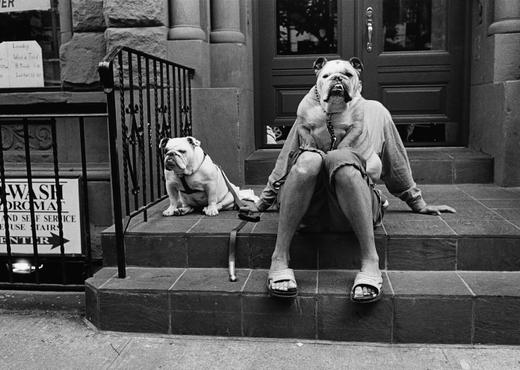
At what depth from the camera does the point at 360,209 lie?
10.8ft

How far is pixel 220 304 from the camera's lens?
3.43 meters

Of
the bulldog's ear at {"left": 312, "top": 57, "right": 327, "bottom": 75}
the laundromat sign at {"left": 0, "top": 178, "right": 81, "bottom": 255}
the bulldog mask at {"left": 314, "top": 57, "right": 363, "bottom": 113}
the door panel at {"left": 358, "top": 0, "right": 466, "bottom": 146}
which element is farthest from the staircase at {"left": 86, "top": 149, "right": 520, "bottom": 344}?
the door panel at {"left": 358, "top": 0, "right": 466, "bottom": 146}

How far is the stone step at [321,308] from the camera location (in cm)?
Answer: 326

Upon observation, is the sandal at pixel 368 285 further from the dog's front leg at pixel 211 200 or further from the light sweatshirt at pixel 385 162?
the dog's front leg at pixel 211 200

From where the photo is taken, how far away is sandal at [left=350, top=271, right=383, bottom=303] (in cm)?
321

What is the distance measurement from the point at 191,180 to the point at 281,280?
1259 mm

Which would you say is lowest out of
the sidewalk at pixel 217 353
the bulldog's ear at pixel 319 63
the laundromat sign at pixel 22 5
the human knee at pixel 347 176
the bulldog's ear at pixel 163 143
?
the sidewalk at pixel 217 353

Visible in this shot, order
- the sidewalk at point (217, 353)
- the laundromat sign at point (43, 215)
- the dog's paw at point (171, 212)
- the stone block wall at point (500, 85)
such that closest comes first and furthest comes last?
the sidewalk at point (217, 353)
the dog's paw at point (171, 212)
the stone block wall at point (500, 85)
the laundromat sign at point (43, 215)

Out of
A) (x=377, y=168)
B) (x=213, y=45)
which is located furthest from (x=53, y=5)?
(x=377, y=168)

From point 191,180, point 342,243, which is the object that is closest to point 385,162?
point 342,243

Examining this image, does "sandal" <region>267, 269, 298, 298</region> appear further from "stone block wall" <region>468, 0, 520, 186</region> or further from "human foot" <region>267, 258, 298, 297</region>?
"stone block wall" <region>468, 0, 520, 186</region>

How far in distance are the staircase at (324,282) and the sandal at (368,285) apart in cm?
8

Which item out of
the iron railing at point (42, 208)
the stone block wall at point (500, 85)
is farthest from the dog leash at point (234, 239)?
the stone block wall at point (500, 85)

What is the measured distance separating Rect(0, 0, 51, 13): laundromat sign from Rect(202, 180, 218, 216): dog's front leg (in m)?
2.98
